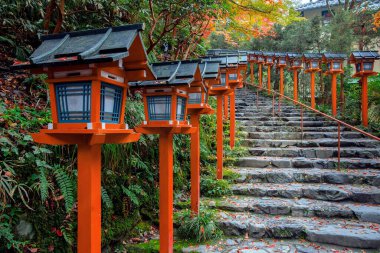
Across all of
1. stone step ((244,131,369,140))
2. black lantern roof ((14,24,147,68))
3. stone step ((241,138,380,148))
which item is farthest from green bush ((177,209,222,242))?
stone step ((244,131,369,140))

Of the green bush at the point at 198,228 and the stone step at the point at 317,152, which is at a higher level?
the stone step at the point at 317,152

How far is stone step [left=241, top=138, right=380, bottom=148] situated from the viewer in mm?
8125

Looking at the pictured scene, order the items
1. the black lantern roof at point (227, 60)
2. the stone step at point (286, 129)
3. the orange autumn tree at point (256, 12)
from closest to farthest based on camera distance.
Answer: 1. the black lantern roof at point (227, 60)
2. the stone step at point (286, 129)
3. the orange autumn tree at point (256, 12)

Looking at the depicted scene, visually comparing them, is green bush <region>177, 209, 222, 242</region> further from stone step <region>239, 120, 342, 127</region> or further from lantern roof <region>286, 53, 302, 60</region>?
lantern roof <region>286, 53, 302, 60</region>

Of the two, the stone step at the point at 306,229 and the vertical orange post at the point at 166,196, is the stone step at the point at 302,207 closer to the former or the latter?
the stone step at the point at 306,229

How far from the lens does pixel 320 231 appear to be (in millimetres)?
4480

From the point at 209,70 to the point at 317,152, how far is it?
4674 millimetres

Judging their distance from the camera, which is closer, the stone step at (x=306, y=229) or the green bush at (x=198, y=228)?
the stone step at (x=306, y=229)

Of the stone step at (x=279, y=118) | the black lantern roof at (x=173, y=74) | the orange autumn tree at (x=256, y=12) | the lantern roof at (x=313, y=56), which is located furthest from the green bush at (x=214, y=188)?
the lantern roof at (x=313, y=56)

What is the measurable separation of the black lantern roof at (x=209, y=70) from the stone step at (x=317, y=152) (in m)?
3.88

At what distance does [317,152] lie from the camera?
780 cm

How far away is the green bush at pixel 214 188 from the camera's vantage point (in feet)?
19.8

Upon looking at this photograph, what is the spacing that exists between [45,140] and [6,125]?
173 cm

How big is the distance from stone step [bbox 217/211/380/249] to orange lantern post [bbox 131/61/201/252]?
160 centimetres
